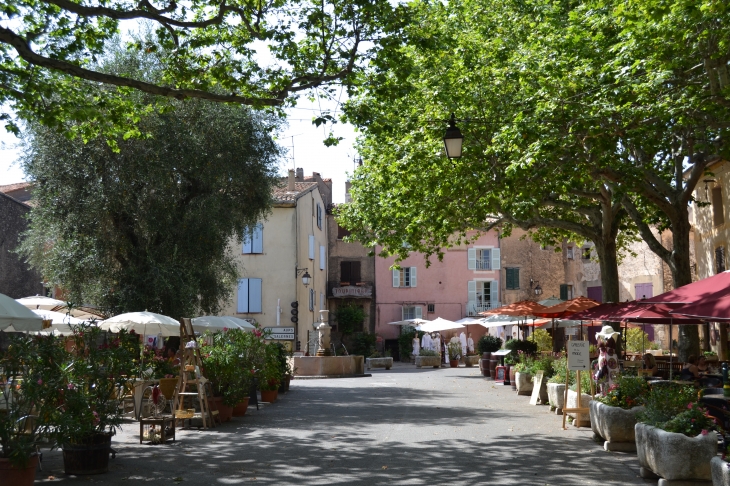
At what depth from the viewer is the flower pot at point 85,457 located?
10.0m

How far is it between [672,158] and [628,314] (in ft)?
30.3

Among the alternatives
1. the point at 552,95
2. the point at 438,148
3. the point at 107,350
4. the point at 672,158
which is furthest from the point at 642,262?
the point at 107,350

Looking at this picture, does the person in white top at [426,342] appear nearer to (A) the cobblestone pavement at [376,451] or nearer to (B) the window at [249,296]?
(B) the window at [249,296]

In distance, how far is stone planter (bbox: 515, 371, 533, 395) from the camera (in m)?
21.8

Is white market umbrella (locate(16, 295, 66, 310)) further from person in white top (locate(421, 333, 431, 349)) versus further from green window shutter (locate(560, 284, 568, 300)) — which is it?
green window shutter (locate(560, 284, 568, 300))

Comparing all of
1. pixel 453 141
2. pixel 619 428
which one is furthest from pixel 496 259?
pixel 619 428

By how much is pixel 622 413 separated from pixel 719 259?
18.5m

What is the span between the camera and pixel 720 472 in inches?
263

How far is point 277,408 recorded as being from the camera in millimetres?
19328

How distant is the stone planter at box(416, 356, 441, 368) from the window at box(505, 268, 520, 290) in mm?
12456

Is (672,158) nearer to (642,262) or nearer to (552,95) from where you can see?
(552,95)

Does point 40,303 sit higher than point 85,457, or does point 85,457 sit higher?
point 40,303

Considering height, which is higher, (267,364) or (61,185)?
(61,185)

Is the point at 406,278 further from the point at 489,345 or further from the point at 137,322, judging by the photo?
the point at 137,322
